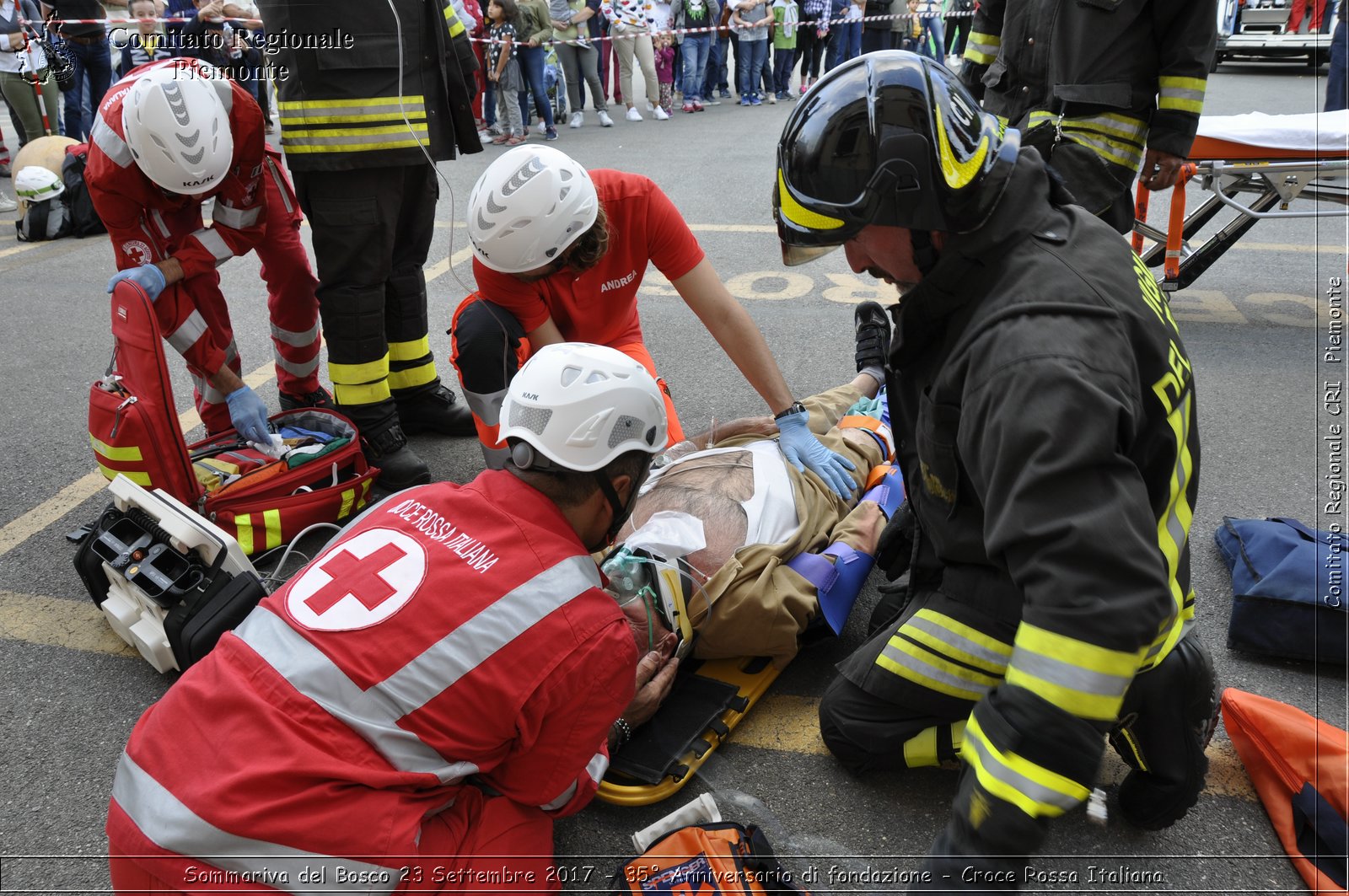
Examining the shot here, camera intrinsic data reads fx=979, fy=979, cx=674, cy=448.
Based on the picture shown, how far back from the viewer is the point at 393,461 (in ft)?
12.6

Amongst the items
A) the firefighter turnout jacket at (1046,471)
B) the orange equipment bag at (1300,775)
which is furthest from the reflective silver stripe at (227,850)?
the orange equipment bag at (1300,775)

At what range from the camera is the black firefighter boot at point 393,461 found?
383 cm

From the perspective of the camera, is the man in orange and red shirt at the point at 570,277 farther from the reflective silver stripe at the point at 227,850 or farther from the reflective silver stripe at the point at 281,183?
the reflective silver stripe at the point at 227,850

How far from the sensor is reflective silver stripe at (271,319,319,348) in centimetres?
398

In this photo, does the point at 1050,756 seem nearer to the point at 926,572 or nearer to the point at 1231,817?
the point at 926,572

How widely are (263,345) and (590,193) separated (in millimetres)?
3131

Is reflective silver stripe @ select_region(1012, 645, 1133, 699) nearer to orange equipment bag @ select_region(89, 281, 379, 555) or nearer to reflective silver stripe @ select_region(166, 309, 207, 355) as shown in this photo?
orange equipment bag @ select_region(89, 281, 379, 555)

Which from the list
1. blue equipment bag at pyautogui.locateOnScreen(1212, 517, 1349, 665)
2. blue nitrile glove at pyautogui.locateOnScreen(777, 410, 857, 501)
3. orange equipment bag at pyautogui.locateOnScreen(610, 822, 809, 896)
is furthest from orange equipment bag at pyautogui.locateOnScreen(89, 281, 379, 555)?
blue equipment bag at pyautogui.locateOnScreen(1212, 517, 1349, 665)

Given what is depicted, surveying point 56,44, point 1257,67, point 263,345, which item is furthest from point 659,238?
point 1257,67

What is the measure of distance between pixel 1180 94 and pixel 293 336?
11.4 feet

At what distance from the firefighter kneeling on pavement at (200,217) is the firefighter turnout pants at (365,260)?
20 cm

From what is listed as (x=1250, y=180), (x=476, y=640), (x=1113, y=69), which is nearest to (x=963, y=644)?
(x=476, y=640)

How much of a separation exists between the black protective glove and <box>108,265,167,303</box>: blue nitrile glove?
8.37 ft

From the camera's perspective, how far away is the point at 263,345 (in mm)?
5383
